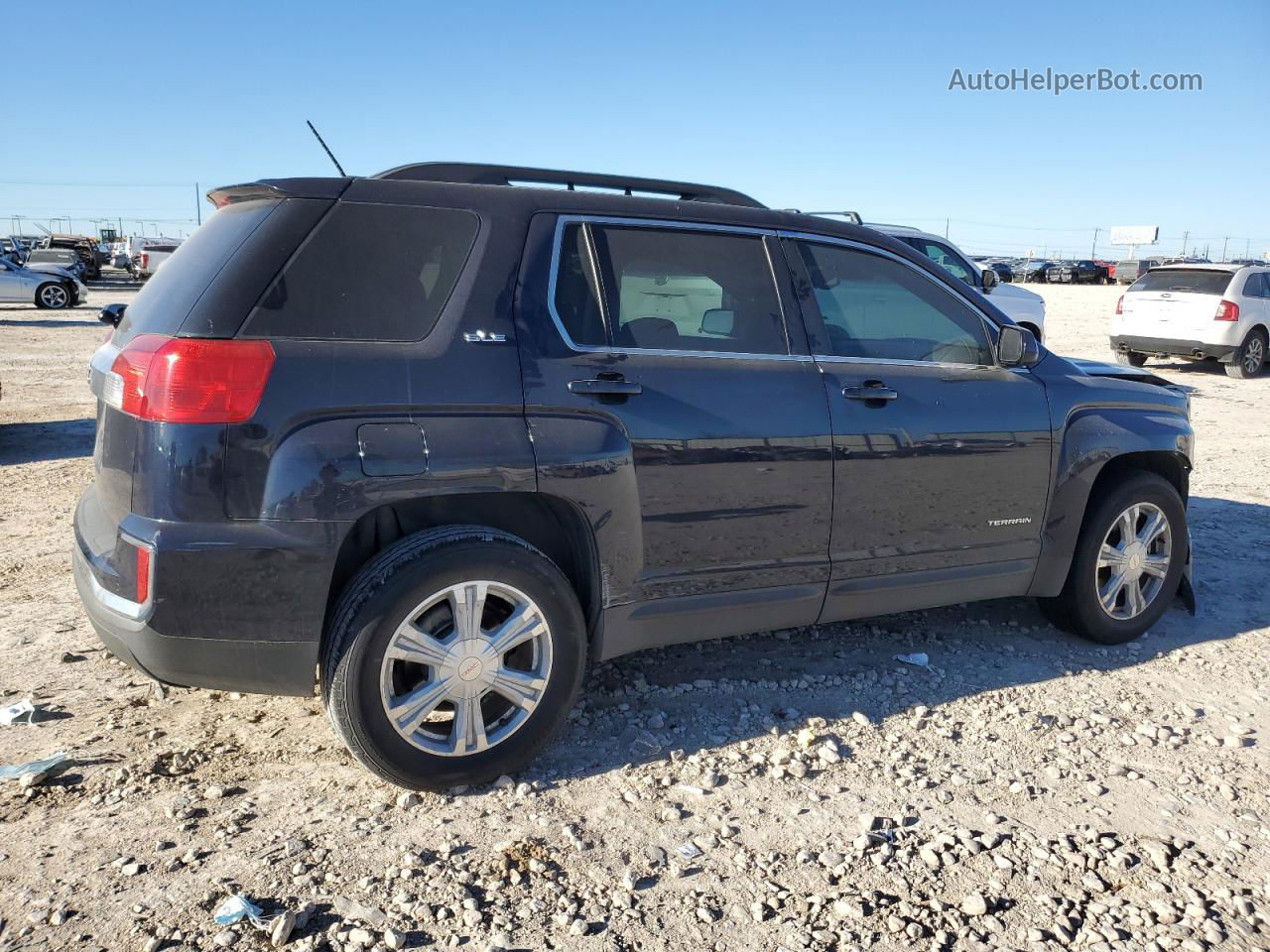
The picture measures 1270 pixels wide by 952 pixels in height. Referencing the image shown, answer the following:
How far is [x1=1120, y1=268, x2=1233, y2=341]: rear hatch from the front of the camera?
50.7 feet

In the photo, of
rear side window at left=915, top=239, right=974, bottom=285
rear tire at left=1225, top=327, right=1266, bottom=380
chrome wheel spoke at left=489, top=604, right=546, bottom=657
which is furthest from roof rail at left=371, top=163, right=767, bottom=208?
rear tire at left=1225, top=327, right=1266, bottom=380

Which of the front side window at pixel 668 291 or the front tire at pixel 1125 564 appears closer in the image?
the front side window at pixel 668 291

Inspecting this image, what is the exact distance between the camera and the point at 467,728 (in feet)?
10.8

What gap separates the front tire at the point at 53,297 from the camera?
24516mm

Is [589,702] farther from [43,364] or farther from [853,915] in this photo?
[43,364]

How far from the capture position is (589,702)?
4012 mm

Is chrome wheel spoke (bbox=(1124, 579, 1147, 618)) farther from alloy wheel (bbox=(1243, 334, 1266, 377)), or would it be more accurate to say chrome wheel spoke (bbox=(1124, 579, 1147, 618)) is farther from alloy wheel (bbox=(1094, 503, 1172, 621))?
alloy wheel (bbox=(1243, 334, 1266, 377))

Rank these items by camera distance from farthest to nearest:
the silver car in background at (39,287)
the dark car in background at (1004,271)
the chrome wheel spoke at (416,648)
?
the dark car in background at (1004,271) → the silver car in background at (39,287) → the chrome wheel spoke at (416,648)

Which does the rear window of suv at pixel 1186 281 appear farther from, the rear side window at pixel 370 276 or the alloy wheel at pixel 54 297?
the alloy wheel at pixel 54 297

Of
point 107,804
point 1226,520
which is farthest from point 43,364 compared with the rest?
point 1226,520

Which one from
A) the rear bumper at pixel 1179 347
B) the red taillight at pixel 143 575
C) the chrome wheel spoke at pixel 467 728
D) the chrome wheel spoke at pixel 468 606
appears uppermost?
the rear bumper at pixel 1179 347

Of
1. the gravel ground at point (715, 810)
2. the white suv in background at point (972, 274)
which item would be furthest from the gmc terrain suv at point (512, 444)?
the white suv in background at point (972, 274)

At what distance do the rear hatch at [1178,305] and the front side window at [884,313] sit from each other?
42.6 ft

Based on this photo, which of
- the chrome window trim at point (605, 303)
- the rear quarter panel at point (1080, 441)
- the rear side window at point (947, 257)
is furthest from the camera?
the rear side window at point (947, 257)
